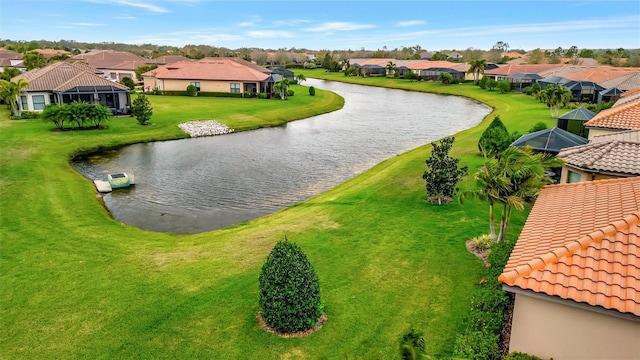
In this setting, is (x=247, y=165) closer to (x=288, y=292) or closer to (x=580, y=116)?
(x=288, y=292)

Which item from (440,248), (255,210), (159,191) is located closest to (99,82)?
(159,191)

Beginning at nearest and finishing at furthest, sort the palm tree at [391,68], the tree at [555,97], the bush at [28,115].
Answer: the bush at [28,115] → the tree at [555,97] → the palm tree at [391,68]

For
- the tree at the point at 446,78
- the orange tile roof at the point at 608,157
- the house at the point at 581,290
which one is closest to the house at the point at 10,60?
the tree at the point at 446,78

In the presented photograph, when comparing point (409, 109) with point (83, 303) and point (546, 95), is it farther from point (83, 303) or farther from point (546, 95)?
point (83, 303)

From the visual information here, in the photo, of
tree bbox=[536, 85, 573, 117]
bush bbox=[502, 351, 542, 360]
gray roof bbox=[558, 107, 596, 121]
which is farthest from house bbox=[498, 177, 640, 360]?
tree bbox=[536, 85, 573, 117]

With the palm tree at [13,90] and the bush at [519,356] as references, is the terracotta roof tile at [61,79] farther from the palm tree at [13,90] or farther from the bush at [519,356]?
the bush at [519,356]

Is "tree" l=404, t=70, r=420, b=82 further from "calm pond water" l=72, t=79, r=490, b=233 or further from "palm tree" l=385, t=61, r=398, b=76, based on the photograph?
"calm pond water" l=72, t=79, r=490, b=233

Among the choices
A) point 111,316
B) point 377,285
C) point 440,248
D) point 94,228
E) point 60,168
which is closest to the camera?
point 111,316
